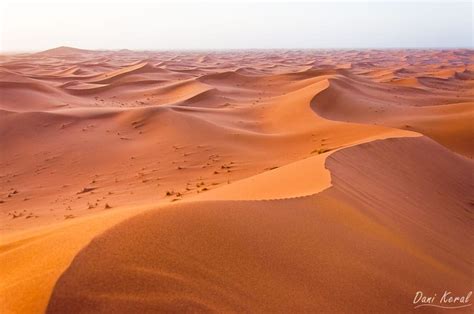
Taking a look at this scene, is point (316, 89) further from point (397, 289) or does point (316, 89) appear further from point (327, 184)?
point (397, 289)

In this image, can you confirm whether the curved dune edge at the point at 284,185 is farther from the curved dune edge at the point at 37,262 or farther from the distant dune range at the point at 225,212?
the curved dune edge at the point at 37,262

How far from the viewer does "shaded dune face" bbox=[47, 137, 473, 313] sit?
2.26m

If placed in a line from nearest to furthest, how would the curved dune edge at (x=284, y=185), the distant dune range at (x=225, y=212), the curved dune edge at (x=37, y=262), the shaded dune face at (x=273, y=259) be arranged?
the curved dune edge at (x=37, y=262) → the shaded dune face at (x=273, y=259) → the distant dune range at (x=225, y=212) → the curved dune edge at (x=284, y=185)

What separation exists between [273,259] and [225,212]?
63cm

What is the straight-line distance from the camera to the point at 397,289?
9.65ft

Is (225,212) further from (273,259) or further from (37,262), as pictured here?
(37,262)

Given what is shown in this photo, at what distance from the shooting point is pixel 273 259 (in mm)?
2824

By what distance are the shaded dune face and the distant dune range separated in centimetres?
1

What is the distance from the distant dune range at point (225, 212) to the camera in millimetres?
2389

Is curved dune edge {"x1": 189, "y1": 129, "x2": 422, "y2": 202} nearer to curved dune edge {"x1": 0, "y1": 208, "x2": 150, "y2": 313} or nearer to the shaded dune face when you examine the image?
the shaded dune face

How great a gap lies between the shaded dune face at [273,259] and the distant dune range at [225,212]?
11 mm

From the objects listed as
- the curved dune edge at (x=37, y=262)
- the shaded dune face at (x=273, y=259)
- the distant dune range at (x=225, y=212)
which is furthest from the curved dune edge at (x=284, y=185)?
the curved dune edge at (x=37, y=262)

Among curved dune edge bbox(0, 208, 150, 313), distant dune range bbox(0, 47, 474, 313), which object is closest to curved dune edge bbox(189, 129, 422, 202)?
distant dune range bbox(0, 47, 474, 313)

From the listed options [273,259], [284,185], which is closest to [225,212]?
[273,259]
